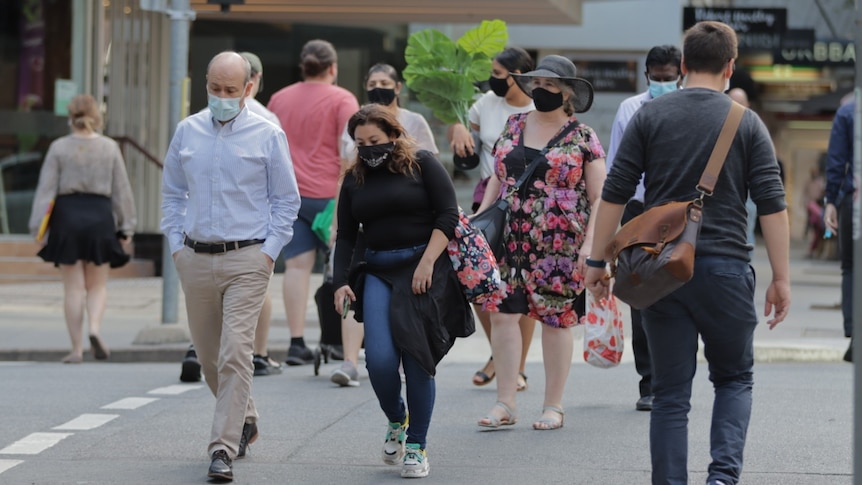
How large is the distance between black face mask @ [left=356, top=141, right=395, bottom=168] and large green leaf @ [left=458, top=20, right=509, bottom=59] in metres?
3.34

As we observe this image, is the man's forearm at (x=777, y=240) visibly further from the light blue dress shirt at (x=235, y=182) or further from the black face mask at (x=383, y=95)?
the black face mask at (x=383, y=95)

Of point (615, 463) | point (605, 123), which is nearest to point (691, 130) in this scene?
point (615, 463)

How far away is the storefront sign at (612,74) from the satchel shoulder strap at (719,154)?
701 inches

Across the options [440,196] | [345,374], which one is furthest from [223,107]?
[345,374]

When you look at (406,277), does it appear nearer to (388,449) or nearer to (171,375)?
(388,449)

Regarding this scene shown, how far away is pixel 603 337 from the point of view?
24.5ft

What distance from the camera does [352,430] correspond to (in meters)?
7.80

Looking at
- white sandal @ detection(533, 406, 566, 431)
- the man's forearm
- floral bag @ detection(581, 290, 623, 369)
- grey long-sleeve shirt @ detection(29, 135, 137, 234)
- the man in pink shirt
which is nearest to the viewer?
the man's forearm

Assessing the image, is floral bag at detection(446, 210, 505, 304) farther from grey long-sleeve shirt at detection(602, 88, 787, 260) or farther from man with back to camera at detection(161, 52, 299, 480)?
grey long-sleeve shirt at detection(602, 88, 787, 260)

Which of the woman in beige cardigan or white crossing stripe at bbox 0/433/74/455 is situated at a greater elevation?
the woman in beige cardigan

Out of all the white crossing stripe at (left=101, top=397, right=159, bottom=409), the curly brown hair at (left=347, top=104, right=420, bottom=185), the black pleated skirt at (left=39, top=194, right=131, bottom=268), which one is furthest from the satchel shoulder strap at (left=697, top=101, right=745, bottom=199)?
the black pleated skirt at (left=39, top=194, right=131, bottom=268)

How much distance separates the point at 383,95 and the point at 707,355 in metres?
4.21

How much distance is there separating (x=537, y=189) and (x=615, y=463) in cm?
153

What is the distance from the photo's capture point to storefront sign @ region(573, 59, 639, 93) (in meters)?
23.1
